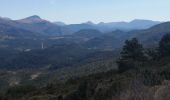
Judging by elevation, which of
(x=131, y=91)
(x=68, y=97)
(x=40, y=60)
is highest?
(x=131, y=91)

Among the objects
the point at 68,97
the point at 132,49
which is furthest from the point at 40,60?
the point at 68,97

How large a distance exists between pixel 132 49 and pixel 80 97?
2450cm

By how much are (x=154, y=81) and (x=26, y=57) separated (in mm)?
150439

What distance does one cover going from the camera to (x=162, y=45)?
4347 centimetres

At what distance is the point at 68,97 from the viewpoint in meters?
21.4

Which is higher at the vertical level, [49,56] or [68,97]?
[68,97]

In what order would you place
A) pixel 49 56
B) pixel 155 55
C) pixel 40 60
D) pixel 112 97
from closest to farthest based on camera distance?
pixel 112 97 → pixel 155 55 → pixel 40 60 → pixel 49 56

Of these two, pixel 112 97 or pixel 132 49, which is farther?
pixel 132 49

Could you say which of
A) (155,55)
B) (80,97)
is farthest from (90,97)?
(155,55)

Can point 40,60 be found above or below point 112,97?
below

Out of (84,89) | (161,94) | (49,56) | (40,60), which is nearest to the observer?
(161,94)

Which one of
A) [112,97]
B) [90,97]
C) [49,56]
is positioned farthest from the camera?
[49,56]

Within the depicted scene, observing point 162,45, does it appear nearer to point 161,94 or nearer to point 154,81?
point 154,81

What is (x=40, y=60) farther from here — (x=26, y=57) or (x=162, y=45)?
(x=162, y=45)
